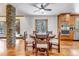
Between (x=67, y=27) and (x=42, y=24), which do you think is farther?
(x=42, y=24)

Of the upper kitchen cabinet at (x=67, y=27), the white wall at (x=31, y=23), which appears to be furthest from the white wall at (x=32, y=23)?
the upper kitchen cabinet at (x=67, y=27)

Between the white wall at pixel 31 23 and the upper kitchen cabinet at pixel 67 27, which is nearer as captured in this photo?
the upper kitchen cabinet at pixel 67 27

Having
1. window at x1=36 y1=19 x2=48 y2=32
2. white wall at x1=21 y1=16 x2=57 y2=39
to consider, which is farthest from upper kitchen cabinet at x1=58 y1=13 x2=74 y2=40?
window at x1=36 y1=19 x2=48 y2=32

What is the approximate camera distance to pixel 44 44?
5.08 meters

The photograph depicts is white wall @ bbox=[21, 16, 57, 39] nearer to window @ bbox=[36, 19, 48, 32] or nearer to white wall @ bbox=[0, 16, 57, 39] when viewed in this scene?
white wall @ bbox=[0, 16, 57, 39]

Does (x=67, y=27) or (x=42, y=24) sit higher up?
(x=42, y=24)

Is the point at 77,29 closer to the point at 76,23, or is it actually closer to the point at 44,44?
the point at 76,23

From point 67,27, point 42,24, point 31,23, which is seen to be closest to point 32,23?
point 31,23

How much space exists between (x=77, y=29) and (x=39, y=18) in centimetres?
313

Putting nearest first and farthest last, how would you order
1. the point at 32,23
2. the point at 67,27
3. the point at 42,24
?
the point at 67,27
the point at 32,23
the point at 42,24

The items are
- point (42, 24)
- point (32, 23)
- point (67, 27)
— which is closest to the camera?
point (67, 27)

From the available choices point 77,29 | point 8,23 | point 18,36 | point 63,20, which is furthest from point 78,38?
point 8,23

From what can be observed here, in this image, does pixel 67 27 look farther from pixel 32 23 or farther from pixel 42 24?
pixel 32 23

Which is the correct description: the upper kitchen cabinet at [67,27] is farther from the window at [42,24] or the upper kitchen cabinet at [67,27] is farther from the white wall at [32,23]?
the window at [42,24]
